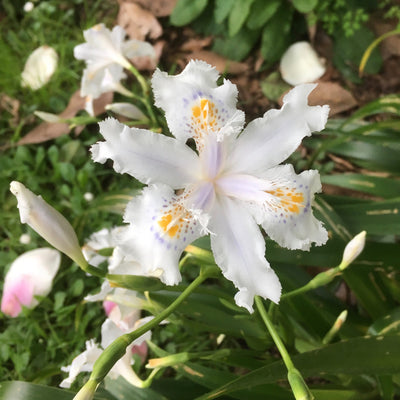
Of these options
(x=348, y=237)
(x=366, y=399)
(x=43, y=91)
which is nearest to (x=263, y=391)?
(x=366, y=399)

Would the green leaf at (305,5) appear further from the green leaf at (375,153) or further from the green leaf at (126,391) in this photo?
the green leaf at (126,391)

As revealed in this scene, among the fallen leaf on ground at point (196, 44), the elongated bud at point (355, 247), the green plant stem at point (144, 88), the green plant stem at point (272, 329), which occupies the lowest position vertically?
the fallen leaf on ground at point (196, 44)

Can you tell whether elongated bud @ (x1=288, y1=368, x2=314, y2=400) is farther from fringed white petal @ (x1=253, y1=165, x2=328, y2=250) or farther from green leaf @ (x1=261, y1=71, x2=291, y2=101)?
green leaf @ (x1=261, y1=71, x2=291, y2=101)

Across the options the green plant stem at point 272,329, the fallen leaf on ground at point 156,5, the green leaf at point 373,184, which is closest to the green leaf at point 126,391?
the green plant stem at point 272,329

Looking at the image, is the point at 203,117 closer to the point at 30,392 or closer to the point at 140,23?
the point at 30,392

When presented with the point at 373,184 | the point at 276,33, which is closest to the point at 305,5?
the point at 276,33

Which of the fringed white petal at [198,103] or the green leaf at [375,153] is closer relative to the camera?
the fringed white petal at [198,103]

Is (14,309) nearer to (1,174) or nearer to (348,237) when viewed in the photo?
(1,174)
